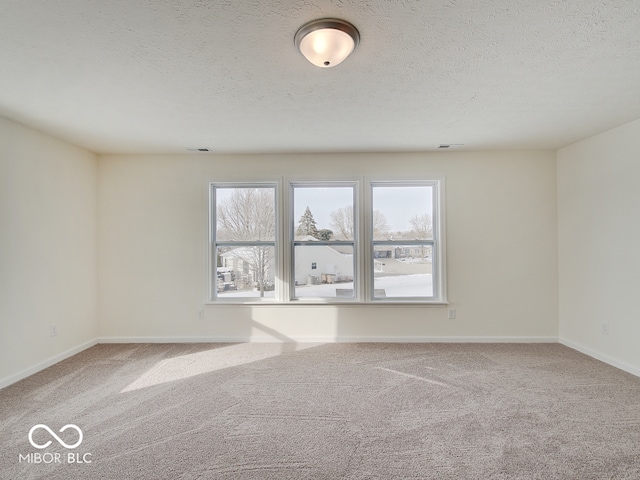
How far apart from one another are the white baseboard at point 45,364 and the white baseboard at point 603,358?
6.00m

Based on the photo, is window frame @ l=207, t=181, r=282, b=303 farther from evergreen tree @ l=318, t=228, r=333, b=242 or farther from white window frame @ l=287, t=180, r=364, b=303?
evergreen tree @ l=318, t=228, r=333, b=242

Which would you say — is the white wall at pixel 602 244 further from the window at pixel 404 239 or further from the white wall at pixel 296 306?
the window at pixel 404 239

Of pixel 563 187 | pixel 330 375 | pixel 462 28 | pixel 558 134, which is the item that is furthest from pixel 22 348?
pixel 563 187

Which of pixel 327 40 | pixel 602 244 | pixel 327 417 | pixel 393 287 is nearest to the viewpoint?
pixel 327 40

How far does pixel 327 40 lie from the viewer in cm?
172

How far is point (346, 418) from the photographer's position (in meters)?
2.34

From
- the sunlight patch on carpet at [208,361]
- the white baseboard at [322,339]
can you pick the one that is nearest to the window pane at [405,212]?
the white baseboard at [322,339]

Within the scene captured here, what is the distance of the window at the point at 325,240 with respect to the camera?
4.23 metres

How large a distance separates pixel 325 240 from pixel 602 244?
314 cm

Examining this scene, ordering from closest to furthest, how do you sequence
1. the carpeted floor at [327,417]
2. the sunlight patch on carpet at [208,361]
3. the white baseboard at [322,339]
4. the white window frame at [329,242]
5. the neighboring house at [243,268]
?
the carpeted floor at [327,417], the sunlight patch on carpet at [208,361], the white baseboard at [322,339], the white window frame at [329,242], the neighboring house at [243,268]

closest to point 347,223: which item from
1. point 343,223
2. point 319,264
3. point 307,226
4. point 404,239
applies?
point 343,223

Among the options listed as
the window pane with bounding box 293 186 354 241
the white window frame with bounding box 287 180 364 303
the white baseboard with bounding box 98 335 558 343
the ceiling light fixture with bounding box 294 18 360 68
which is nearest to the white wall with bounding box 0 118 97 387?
the white baseboard with bounding box 98 335 558 343

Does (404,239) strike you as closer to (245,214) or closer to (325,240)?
(325,240)

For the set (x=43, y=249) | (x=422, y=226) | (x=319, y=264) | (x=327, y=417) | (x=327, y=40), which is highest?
(x=327, y=40)
